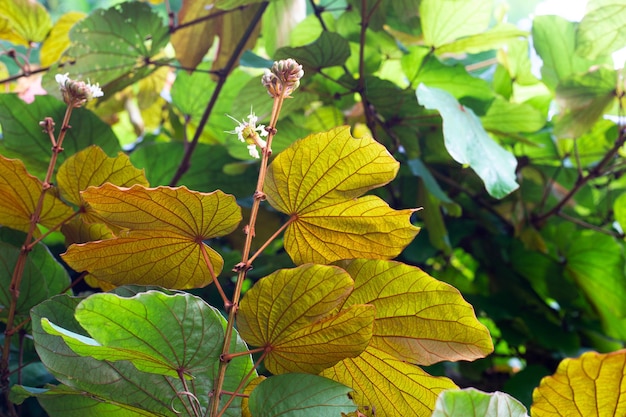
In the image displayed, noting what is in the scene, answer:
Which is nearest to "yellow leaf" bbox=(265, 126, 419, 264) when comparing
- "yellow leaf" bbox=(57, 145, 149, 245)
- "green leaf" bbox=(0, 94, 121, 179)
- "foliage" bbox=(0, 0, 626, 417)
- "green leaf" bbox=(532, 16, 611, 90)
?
"foliage" bbox=(0, 0, 626, 417)

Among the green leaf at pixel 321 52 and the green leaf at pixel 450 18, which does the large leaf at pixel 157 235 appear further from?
the green leaf at pixel 450 18

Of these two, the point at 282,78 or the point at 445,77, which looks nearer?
the point at 282,78

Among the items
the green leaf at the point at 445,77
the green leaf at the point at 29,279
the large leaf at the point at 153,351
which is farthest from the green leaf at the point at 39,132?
the green leaf at the point at 445,77

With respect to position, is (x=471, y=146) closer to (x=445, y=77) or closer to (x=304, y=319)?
(x=445, y=77)

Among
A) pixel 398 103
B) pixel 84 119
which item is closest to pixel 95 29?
pixel 84 119

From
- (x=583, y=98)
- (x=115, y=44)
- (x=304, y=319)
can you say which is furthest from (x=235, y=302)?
(x=583, y=98)

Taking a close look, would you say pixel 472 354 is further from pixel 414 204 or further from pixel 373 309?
pixel 414 204
